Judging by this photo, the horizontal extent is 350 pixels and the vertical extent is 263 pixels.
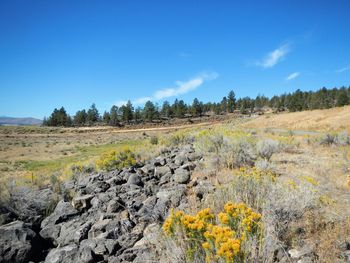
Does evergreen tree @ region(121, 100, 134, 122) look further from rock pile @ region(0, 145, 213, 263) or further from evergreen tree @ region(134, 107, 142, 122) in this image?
rock pile @ region(0, 145, 213, 263)

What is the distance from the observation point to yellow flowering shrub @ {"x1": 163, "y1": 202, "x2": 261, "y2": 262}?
104 inches

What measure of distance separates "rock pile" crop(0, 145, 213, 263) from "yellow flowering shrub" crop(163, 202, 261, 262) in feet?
3.21

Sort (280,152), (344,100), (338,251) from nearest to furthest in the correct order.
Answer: (338,251) < (280,152) < (344,100)

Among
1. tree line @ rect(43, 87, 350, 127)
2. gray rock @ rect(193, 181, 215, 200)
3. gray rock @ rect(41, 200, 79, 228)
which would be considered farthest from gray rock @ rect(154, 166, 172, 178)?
tree line @ rect(43, 87, 350, 127)

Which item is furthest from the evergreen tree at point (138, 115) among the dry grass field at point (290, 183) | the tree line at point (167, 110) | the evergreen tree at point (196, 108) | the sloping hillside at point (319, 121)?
the dry grass field at point (290, 183)

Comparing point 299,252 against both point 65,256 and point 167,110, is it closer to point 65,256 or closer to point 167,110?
point 65,256

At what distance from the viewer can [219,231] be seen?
9.18ft

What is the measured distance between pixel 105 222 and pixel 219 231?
3.33 meters

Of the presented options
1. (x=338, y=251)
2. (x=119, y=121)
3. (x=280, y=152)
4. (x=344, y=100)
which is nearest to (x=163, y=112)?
(x=119, y=121)

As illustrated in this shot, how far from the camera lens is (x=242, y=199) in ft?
16.0

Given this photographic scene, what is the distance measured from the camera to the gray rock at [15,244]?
16.1ft

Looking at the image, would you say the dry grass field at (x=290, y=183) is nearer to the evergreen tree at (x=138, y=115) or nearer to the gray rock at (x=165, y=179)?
the gray rock at (x=165, y=179)

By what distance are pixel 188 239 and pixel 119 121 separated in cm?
10233

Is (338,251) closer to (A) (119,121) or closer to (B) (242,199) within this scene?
(B) (242,199)
